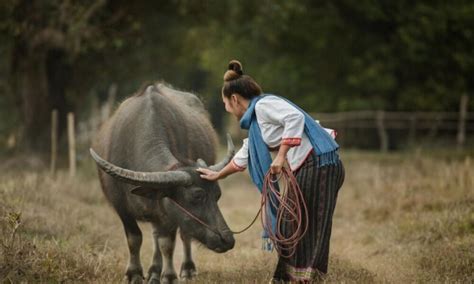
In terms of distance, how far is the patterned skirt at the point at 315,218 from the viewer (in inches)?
237

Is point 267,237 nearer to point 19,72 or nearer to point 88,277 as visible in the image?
point 88,277

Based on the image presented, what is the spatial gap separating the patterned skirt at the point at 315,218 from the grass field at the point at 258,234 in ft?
1.05

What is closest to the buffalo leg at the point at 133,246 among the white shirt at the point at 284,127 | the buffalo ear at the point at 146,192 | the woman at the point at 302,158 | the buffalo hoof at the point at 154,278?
the buffalo hoof at the point at 154,278

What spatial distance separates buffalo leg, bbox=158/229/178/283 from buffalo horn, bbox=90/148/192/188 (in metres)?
0.73

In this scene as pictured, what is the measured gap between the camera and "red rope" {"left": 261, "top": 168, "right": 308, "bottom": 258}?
236 inches

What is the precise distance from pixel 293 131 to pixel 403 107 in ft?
65.4

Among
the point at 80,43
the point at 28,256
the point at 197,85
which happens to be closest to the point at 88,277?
the point at 28,256

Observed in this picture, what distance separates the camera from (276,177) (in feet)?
20.2

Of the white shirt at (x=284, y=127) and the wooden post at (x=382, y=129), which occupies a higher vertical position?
the white shirt at (x=284, y=127)

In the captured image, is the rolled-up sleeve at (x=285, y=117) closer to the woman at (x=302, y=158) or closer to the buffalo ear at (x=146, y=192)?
the woman at (x=302, y=158)

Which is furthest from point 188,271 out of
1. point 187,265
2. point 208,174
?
point 208,174

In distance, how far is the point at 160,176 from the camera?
20.8ft

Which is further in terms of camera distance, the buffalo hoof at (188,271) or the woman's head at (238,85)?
the buffalo hoof at (188,271)

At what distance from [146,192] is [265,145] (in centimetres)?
121
